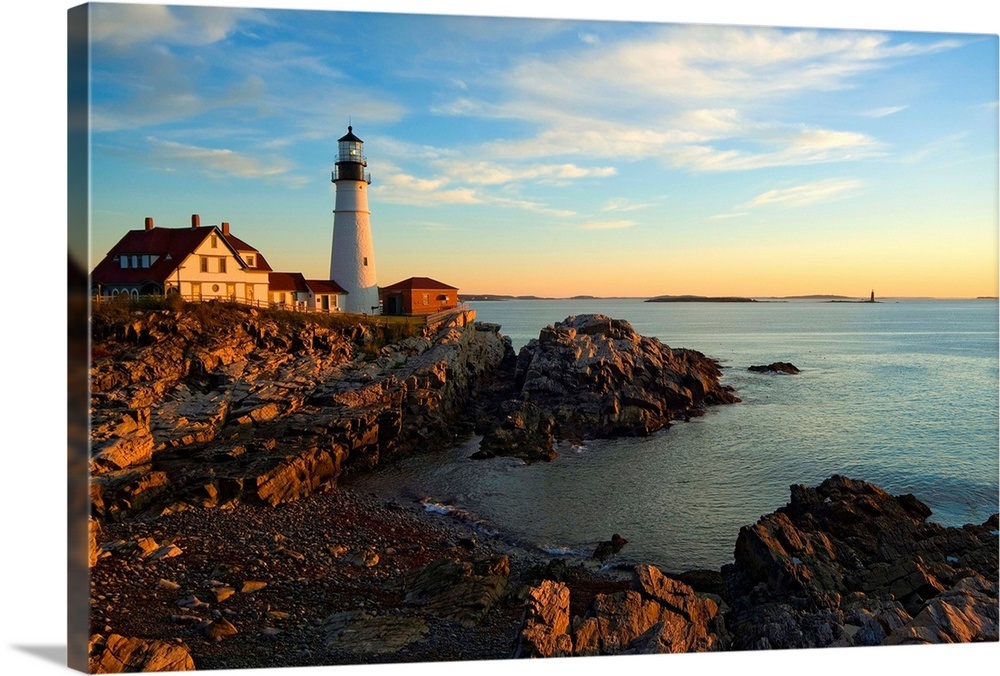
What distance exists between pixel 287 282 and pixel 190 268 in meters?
3.01

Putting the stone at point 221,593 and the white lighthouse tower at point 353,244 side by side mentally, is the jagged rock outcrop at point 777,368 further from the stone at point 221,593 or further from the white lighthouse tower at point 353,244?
the stone at point 221,593

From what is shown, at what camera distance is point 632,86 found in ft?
24.5

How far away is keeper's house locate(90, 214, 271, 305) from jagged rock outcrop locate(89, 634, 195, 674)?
7.74 metres

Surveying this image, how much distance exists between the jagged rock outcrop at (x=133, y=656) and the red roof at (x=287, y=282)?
12.1 meters

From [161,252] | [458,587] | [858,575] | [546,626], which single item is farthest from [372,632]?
[161,252]

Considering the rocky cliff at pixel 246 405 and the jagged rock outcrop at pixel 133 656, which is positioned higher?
the rocky cliff at pixel 246 405

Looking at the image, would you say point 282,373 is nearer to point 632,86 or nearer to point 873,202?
point 632,86

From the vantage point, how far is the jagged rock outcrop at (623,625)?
18.7ft

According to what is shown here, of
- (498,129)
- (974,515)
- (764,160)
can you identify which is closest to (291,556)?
(498,129)

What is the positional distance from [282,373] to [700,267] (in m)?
8.78

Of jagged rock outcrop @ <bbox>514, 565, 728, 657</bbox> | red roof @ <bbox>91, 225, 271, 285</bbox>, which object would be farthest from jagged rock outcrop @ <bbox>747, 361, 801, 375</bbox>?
jagged rock outcrop @ <bbox>514, 565, 728, 657</bbox>

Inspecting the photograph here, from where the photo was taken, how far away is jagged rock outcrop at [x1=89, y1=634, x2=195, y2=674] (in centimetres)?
525

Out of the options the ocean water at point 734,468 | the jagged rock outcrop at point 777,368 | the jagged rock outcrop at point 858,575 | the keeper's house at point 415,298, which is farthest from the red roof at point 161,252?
the jagged rock outcrop at point 777,368

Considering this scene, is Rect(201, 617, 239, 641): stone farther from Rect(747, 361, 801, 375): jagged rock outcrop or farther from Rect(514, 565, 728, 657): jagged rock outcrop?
Rect(747, 361, 801, 375): jagged rock outcrop
